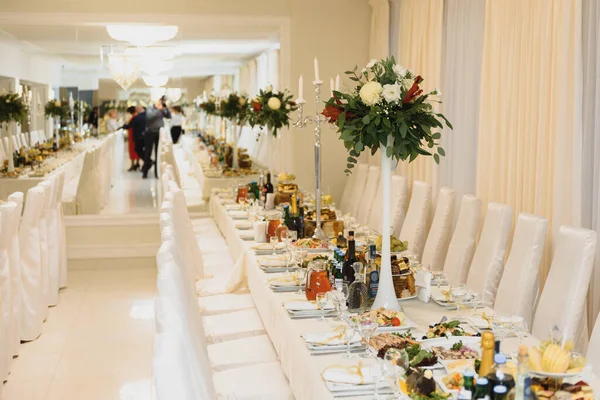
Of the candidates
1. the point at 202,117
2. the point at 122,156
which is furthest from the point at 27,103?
the point at 202,117

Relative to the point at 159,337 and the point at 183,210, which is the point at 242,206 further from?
the point at 159,337

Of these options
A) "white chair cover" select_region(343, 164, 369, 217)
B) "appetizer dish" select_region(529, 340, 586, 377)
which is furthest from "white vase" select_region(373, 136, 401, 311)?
"white chair cover" select_region(343, 164, 369, 217)

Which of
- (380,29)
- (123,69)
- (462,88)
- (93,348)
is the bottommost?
(93,348)

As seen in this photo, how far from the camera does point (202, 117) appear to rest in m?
9.21

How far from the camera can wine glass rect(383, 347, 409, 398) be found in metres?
2.33

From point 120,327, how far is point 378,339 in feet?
11.3

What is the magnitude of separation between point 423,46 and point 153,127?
346 cm

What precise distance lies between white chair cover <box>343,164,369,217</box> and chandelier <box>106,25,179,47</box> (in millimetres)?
2320

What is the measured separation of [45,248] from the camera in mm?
6168

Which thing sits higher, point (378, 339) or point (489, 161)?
point (489, 161)

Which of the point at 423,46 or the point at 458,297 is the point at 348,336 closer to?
the point at 458,297

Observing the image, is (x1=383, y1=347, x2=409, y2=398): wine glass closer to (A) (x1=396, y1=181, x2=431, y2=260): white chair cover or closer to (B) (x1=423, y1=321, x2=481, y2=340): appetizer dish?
(B) (x1=423, y1=321, x2=481, y2=340): appetizer dish

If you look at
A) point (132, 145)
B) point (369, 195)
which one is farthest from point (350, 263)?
point (132, 145)

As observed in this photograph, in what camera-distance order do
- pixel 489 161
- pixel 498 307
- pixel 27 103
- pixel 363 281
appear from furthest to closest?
pixel 27 103 < pixel 489 161 < pixel 498 307 < pixel 363 281
